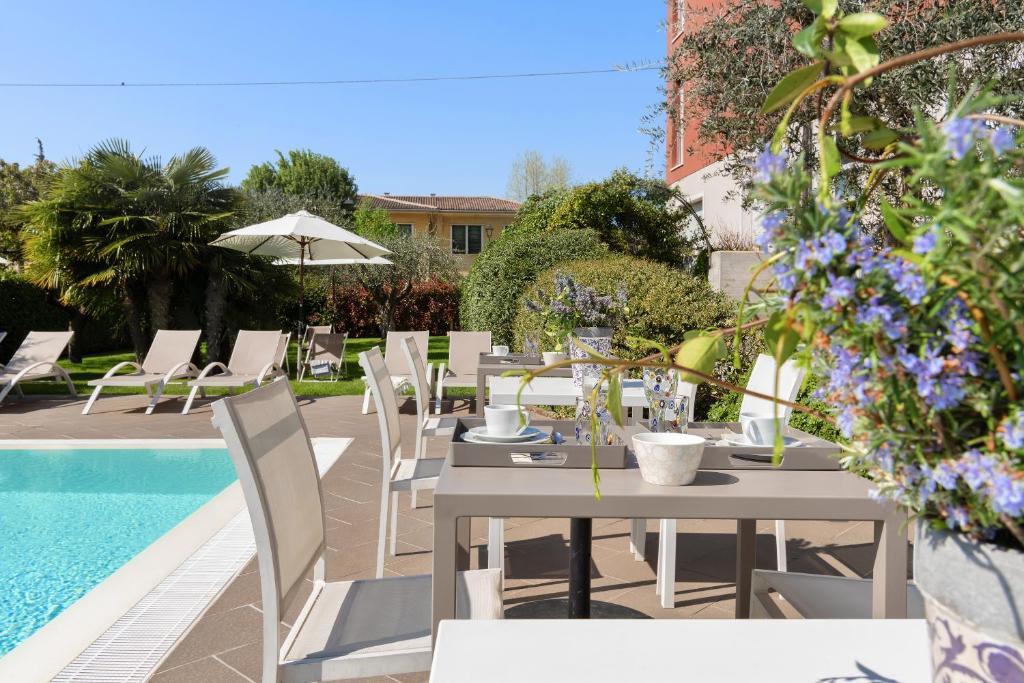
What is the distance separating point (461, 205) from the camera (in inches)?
1630

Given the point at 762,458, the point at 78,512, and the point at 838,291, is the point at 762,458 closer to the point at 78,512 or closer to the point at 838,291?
the point at 838,291

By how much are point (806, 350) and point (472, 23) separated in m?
22.4

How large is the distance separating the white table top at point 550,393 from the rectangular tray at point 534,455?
1.51m

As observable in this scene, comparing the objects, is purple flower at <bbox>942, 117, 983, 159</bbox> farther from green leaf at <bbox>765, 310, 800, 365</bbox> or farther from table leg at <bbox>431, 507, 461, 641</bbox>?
table leg at <bbox>431, 507, 461, 641</bbox>

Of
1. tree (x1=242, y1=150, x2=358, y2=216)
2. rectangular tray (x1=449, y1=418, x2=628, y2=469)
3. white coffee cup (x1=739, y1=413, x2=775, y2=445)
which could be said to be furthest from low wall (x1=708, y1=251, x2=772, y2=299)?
tree (x1=242, y1=150, x2=358, y2=216)

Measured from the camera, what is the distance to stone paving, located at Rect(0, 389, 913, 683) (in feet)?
9.00

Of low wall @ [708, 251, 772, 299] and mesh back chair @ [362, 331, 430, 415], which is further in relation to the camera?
low wall @ [708, 251, 772, 299]

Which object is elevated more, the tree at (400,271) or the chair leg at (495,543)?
the tree at (400,271)

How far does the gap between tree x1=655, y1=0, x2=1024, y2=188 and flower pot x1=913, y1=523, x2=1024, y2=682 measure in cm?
506

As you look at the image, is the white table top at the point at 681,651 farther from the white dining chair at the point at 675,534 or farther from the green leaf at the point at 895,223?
the white dining chair at the point at 675,534

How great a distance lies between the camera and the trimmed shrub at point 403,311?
21.8 meters

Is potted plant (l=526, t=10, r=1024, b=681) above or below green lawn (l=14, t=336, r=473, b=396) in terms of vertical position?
above

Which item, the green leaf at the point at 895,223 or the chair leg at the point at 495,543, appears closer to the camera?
the green leaf at the point at 895,223

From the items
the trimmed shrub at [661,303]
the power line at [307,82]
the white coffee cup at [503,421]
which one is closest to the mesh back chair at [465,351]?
the trimmed shrub at [661,303]
